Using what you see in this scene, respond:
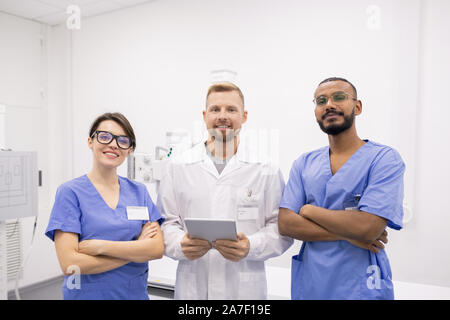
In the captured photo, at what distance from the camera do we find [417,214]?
7.43ft

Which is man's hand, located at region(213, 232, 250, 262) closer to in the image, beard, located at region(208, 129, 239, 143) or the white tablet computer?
the white tablet computer

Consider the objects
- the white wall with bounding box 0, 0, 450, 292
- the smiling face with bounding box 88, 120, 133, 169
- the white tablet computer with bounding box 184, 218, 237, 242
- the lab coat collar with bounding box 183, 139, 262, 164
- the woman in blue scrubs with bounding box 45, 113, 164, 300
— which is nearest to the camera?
the white tablet computer with bounding box 184, 218, 237, 242

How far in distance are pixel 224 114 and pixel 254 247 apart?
53 centimetres

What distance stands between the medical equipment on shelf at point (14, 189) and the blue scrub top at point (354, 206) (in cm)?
139

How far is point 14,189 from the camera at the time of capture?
1838 millimetres

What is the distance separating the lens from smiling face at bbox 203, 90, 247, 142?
4.58ft

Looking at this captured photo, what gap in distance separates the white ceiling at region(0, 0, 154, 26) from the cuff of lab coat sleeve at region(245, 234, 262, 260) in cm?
275

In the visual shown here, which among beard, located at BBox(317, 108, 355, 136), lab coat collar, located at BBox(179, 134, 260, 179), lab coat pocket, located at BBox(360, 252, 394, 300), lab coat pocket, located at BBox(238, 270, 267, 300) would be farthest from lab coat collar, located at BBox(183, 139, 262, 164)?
lab coat pocket, located at BBox(360, 252, 394, 300)

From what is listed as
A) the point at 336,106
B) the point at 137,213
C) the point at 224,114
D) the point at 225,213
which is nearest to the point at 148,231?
the point at 137,213

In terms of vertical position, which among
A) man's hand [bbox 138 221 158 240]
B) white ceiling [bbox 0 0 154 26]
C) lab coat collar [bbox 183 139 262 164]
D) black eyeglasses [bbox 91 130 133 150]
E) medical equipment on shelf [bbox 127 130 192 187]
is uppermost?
white ceiling [bbox 0 0 154 26]

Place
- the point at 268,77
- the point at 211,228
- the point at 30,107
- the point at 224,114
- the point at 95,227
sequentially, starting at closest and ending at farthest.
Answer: the point at 211,228 < the point at 95,227 < the point at 224,114 < the point at 268,77 < the point at 30,107

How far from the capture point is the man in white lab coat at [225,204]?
1.40m

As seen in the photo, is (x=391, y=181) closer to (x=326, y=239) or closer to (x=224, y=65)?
(x=326, y=239)

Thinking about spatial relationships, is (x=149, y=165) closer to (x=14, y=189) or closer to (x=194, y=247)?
(x=14, y=189)
